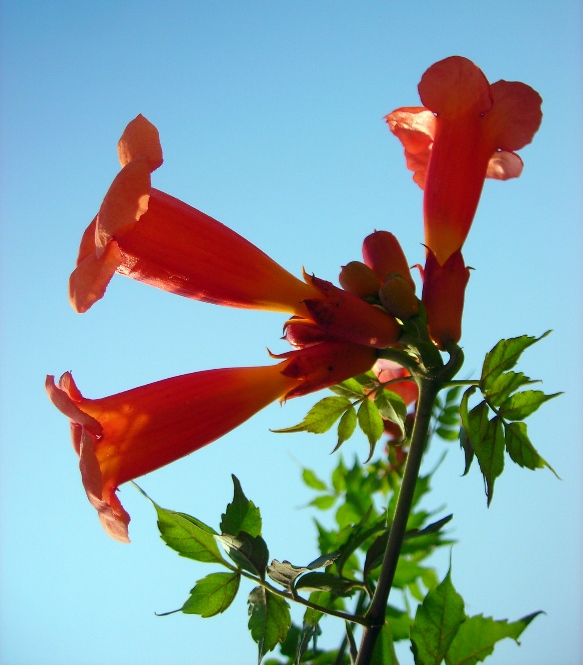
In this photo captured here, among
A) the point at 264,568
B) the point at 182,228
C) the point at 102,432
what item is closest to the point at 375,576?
the point at 264,568

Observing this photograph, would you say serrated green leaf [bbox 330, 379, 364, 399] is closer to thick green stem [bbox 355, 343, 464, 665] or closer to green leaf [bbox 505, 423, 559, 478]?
thick green stem [bbox 355, 343, 464, 665]

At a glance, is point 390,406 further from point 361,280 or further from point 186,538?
point 186,538

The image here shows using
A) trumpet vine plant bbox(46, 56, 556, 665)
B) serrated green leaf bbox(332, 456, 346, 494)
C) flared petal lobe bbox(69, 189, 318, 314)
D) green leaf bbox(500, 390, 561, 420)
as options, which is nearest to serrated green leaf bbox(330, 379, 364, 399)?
trumpet vine plant bbox(46, 56, 556, 665)

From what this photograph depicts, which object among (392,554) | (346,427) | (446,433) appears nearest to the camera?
(392,554)

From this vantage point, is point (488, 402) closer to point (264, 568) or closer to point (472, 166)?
point (264, 568)

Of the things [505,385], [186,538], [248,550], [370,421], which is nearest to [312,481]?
[370,421]
